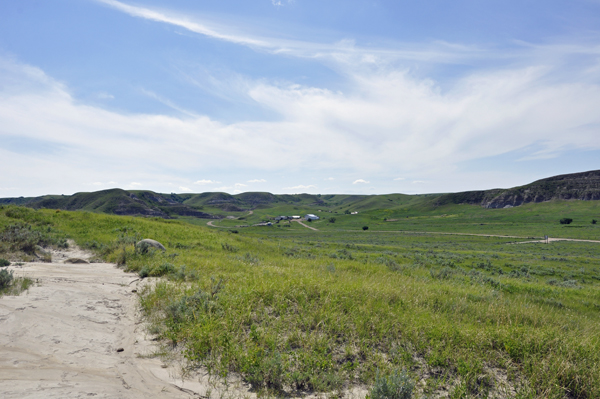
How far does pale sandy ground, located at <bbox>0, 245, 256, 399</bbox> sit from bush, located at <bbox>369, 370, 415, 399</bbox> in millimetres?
2044

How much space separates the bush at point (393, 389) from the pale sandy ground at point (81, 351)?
80.5 inches

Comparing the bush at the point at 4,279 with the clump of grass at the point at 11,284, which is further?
the bush at the point at 4,279

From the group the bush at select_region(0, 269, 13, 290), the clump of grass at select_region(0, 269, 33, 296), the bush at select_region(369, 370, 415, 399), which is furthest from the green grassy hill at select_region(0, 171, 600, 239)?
the bush at select_region(0, 269, 13, 290)

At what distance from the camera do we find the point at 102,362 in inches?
201

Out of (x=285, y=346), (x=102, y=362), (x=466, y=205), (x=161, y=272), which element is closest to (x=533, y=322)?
(x=285, y=346)

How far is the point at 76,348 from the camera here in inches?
215

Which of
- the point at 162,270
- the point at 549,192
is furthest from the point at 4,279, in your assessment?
the point at 549,192

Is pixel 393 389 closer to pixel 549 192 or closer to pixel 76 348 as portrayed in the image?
pixel 76 348

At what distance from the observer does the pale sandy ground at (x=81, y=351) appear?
14.0 ft

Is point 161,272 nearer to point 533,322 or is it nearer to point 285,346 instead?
point 285,346

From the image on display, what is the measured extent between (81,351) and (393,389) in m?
6.10

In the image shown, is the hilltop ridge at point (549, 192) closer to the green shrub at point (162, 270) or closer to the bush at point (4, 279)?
the green shrub at point (162, 270)

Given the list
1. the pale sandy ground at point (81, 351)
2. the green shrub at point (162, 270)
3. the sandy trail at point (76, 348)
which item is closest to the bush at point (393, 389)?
the pale sandy ground at point (81, 351)

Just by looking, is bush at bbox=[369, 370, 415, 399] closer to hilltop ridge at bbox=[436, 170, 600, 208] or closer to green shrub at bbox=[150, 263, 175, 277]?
green shrub at bbox=[150, 263, 175, 277]
